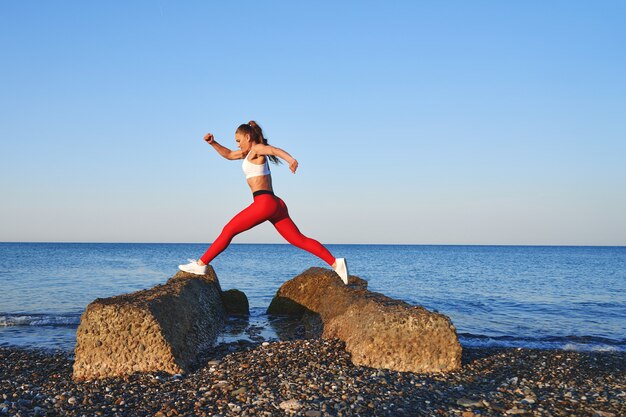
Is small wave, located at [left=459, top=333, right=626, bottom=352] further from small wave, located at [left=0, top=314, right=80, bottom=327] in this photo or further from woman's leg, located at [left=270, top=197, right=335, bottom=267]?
small wave, located at [left=0, top=314, right=80, bottom=327]

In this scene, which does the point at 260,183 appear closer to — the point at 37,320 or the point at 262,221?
the point at 262,221

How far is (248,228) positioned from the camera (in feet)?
29.5

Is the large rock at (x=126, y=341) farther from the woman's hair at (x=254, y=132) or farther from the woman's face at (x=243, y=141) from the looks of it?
the woman's hair at (x=254, y=132)

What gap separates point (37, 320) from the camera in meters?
15.3

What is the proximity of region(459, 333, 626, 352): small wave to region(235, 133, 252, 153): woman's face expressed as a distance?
757 centimetres

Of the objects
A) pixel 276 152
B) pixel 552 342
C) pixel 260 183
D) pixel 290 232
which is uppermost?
pixel 276 152

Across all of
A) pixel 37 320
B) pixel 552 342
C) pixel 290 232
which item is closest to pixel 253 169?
pixel 290 232

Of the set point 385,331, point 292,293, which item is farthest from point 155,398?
point 292,293

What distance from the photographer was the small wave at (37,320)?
14.8 m

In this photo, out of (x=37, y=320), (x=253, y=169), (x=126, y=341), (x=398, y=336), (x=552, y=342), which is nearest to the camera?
(x=126, y=341)

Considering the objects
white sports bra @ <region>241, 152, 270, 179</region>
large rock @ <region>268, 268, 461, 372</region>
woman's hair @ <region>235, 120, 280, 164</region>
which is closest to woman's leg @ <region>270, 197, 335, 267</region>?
white sports bra @ <region>241, 152, 270, 179</region>

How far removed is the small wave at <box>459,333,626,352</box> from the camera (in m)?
13.1

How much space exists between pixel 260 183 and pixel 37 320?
10.4 m

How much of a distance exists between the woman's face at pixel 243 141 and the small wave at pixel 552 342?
7568mm
